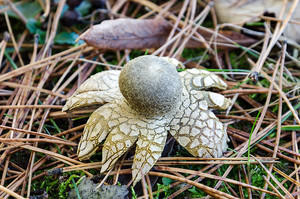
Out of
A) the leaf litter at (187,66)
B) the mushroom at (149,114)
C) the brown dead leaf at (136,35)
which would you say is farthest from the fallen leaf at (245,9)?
the mushroom at (149,114)

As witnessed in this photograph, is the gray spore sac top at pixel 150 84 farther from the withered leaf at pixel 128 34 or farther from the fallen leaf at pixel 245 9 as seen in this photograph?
the fallen leaf at pixel 245 9

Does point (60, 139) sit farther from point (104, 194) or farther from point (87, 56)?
point (87, 56)

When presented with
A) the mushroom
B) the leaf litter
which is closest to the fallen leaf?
the leaf litter

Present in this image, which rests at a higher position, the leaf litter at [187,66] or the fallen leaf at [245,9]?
the fallen leaf at [245,9]

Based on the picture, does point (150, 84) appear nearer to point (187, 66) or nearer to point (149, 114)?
point (149, 114)

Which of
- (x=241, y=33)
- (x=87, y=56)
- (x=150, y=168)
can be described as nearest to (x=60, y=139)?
(x=150, y=168)

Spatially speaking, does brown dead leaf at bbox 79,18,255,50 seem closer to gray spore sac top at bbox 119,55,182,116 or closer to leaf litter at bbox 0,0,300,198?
leaf litter at bbox 0,0,300,198

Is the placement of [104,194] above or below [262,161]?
below
